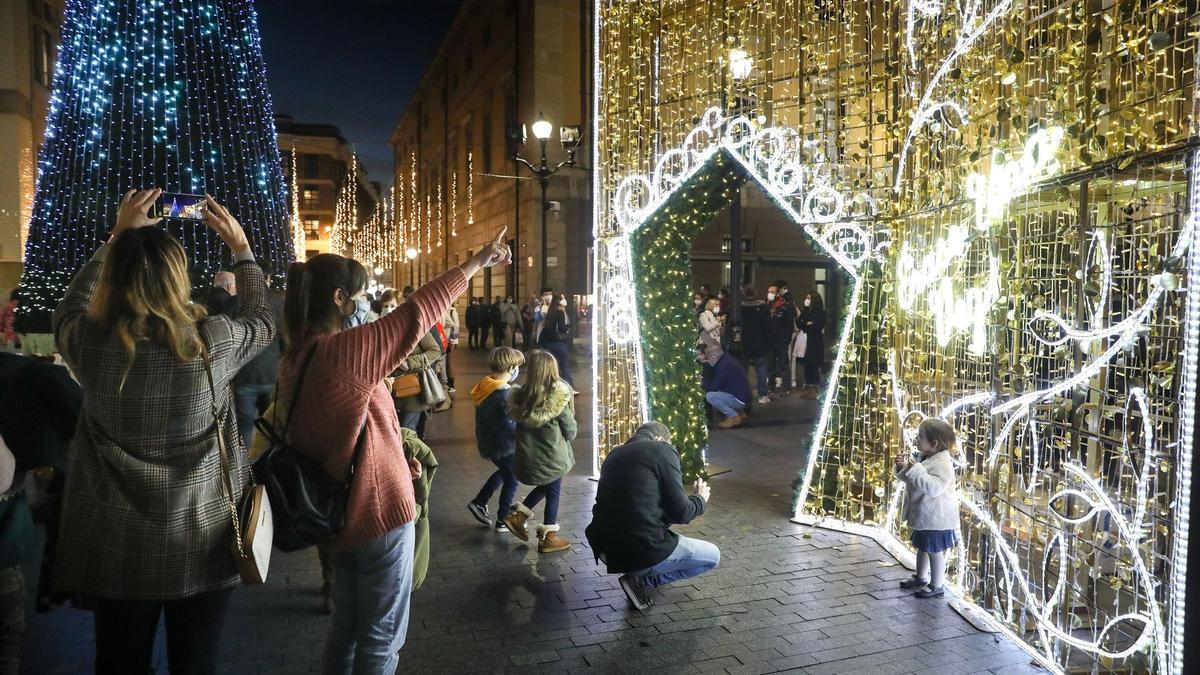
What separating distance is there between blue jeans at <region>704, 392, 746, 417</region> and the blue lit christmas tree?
770 centimetres

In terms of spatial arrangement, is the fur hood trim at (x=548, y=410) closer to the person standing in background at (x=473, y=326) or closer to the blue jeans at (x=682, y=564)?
the blue jeans at (x=682, y=564)

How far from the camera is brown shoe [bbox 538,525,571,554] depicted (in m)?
5.75

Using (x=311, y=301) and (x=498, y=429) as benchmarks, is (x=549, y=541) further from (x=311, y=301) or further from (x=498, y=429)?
(x=311, y=301)

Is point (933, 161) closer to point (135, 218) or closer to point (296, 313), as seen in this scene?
point (296, 313)

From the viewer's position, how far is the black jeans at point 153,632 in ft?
7.68

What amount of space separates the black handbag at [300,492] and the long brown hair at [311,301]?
131 millimetres

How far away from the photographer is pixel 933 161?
5203 millimetres

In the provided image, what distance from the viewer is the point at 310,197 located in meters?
84.3

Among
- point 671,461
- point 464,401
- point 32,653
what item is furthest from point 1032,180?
point 464,401

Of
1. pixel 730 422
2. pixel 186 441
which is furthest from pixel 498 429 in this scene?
pixel 730 422

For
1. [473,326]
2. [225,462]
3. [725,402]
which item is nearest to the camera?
[225,462]

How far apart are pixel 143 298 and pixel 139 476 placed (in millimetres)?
493

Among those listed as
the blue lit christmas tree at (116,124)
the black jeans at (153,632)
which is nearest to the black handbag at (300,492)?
the black jeans at (153,632)

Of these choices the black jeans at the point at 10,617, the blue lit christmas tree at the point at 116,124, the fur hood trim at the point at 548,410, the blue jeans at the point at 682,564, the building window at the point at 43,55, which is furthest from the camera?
the building window at the point at 43,55
